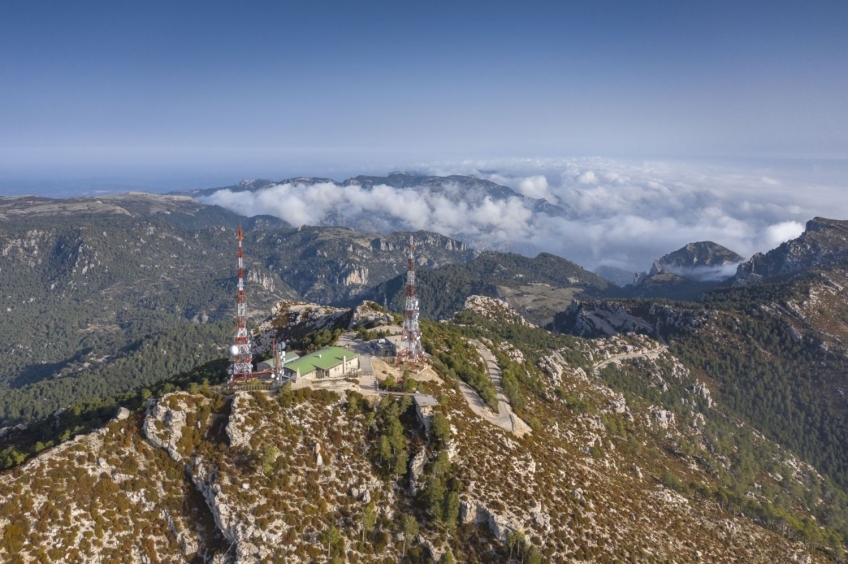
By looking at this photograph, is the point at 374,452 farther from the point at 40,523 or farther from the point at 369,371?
the point at 40,523

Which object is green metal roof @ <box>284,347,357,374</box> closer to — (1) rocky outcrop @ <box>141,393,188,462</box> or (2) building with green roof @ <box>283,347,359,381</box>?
(2) building with green roof @ <box>283,347,359,381</box>

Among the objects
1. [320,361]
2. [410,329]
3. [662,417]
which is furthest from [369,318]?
[662,417]

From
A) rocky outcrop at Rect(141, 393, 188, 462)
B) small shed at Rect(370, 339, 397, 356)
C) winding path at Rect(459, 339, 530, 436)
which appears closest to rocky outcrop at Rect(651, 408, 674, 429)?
winding path at Rect(459, 339, 530, 436)

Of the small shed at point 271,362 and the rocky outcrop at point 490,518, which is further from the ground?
the small shed at point 271,362

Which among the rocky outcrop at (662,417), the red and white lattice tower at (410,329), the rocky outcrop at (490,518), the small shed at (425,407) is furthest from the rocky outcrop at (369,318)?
the rocky outcrop at (662,417)

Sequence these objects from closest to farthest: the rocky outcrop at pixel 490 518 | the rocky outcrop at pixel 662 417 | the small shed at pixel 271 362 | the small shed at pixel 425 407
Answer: the rocky outcrop at pixel 490 518 → the small shed at pixel 425 407 → the small shed at pixel 271 362 → the rocky outcrop at pixel 662 417

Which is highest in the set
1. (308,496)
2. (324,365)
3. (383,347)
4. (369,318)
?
(324,365)

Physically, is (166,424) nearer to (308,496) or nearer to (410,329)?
(308,496)

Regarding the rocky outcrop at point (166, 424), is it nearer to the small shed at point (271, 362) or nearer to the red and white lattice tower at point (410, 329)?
the small shed at point (271, 362)

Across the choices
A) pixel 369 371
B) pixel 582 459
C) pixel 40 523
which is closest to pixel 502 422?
pixel 582 459
